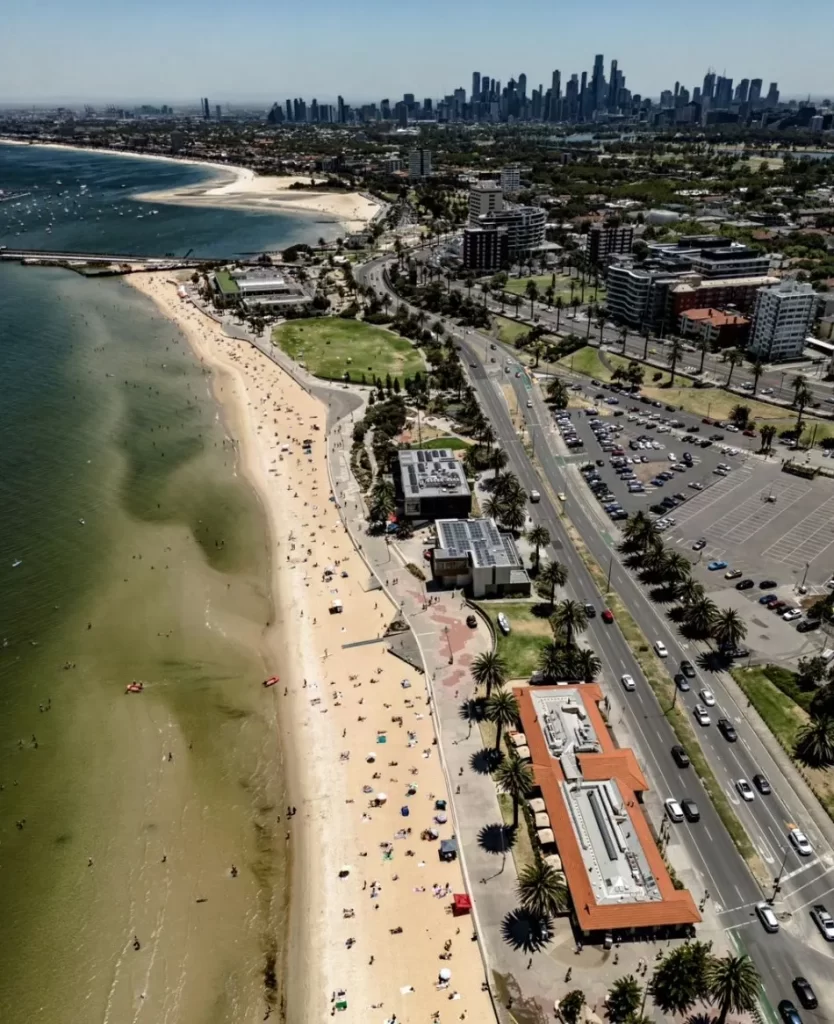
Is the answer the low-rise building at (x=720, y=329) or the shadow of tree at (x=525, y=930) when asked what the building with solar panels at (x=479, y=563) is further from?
the low-rise building at (x=720, y=329)

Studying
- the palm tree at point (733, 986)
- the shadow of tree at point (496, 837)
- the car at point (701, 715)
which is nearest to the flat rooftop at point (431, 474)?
the car at point (701, 715)

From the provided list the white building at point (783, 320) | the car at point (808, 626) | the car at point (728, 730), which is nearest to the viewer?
the car at point (728, 730)

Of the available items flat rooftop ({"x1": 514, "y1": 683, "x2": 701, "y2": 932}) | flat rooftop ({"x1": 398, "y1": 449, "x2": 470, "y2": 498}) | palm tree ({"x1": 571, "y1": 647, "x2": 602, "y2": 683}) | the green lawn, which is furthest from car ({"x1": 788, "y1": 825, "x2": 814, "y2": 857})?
flat rooftop ({"x1": 398, "y1": 449, "x2": 470, "y2": 498})

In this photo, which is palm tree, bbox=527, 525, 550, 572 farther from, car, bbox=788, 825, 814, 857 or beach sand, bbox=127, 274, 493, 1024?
car, bbox=788, 825, 814, 857

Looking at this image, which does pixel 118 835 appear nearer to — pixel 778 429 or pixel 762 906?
pixel 762 906

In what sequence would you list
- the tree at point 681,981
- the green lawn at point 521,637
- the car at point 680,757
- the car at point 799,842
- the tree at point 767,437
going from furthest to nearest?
the tree at point 767,437, the green lawn at point 521,637, the car at point 680,757, the car at point 799,842, the tree at point 681,981

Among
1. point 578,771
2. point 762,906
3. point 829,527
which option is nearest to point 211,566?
point 578,771

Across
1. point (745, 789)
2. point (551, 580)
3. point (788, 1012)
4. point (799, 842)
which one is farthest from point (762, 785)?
point (551, 580)
